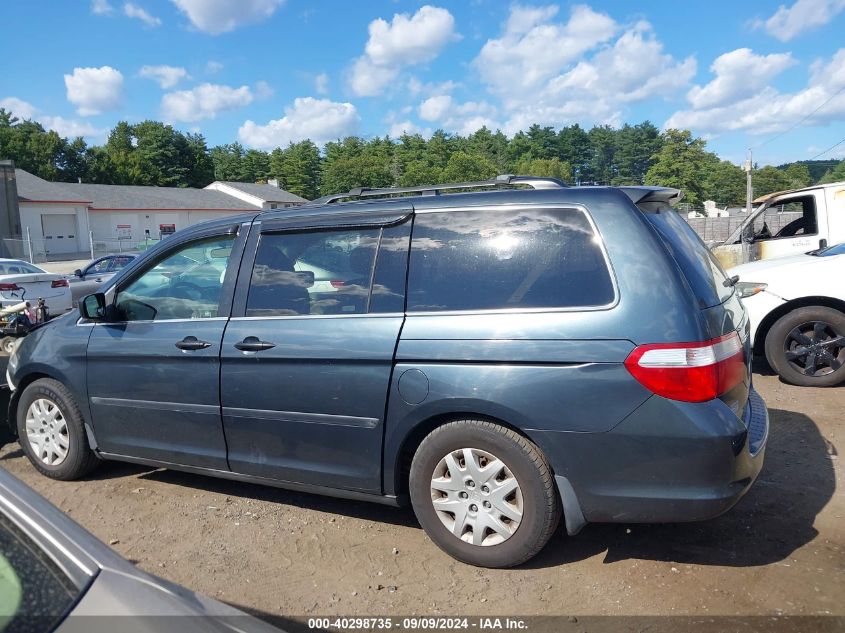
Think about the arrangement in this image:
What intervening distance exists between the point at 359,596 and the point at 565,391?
1.41m

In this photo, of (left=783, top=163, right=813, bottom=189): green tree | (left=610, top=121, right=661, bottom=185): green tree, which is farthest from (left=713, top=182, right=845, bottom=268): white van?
(left=783, top=163, right=813, bottom=189): green tree

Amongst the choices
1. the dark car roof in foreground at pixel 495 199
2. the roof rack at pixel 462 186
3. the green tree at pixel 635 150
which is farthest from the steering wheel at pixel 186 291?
the green tree at pixel 635 150

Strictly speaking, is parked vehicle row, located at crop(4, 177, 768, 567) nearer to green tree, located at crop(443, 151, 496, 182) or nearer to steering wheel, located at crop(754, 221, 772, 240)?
steering wheel, located at crop(754, 221, 772, 240)

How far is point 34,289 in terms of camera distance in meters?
13.3

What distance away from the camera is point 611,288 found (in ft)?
10.2

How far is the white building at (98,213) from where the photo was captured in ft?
147

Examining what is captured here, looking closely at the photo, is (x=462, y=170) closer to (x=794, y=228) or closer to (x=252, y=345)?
(x=794, y=228)

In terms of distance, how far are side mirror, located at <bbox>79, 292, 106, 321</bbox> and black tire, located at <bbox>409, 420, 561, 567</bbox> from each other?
2477 millimetres

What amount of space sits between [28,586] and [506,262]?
2.40 m

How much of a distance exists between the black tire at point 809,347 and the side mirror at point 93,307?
5.93m

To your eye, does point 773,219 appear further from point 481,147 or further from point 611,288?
point 481,147

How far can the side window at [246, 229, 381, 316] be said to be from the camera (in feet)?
12.1

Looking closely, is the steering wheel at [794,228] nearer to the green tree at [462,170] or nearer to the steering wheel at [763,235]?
the steering wheel at [763,235]

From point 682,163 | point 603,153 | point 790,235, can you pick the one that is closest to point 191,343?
point 790,235
